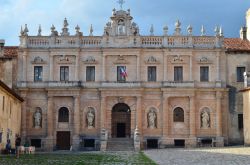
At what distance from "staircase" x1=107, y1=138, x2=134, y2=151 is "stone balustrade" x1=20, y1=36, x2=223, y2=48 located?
32.0 ft

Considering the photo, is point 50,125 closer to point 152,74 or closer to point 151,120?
point 151,120

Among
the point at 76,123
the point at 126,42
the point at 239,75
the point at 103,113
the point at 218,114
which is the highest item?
the point at 126,42

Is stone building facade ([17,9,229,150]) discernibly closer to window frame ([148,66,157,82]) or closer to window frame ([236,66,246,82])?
window frame ([148,66,157,82])

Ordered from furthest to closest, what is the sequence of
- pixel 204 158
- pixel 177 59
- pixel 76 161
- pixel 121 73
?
1. pixel 177 59
2. pixel 121 73
3. pixel 204 158
4. pixel 76 161

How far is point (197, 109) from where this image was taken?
51.3 meters

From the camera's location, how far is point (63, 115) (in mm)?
51719

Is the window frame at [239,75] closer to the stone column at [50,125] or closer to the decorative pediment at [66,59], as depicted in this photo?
the decorative pediment at [66,59]

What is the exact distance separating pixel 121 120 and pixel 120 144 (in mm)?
4252

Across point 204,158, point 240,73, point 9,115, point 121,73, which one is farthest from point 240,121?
point 9,115

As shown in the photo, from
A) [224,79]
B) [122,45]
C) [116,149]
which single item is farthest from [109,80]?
[224,79]

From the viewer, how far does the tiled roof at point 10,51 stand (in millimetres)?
53375

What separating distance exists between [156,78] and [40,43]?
41.4 feet

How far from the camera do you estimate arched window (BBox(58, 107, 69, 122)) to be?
5159 cm

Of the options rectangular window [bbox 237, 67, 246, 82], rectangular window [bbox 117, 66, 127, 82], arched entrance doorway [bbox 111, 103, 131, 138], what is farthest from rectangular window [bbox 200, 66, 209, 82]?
arched entrance doorway [bbox 111, 103, 131, 138]
